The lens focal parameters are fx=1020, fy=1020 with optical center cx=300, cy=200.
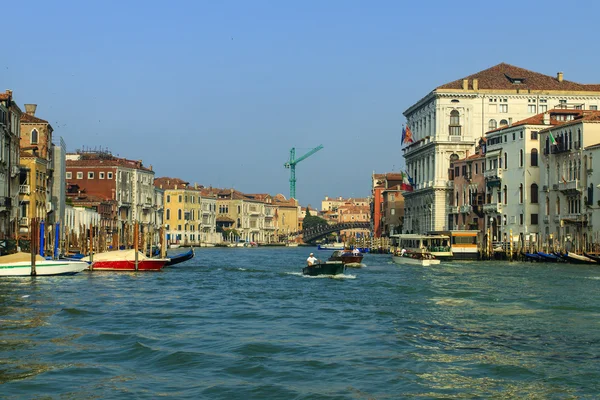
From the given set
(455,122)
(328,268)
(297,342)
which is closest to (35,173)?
(328,268)

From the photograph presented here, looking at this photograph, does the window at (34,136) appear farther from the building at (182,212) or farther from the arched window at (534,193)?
the building at (182,212)

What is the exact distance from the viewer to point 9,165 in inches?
1631

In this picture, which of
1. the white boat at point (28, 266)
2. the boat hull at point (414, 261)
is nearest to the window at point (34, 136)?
the white boat at point (28, 266)

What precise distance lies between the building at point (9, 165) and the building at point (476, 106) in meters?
36.8

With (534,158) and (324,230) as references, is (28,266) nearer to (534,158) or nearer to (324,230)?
(534,158)

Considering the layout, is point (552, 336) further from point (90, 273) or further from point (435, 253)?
point (435, 253)

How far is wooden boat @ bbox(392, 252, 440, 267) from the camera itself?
46969 millimetres

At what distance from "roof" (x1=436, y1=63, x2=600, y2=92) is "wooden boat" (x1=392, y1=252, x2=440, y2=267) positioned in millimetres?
25625

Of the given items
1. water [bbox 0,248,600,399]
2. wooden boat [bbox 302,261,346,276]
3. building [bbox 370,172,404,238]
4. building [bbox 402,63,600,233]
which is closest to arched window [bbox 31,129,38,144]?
wooden boat [bbox 302,261,346,276]

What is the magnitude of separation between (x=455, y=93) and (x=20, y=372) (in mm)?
62671

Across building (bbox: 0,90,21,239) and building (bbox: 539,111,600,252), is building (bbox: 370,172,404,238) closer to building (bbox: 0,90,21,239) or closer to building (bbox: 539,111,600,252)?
building (bbox: 539,111,600,252)

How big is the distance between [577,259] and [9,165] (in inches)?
984

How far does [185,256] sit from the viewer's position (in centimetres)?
4512

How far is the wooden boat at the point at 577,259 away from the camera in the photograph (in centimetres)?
4503
